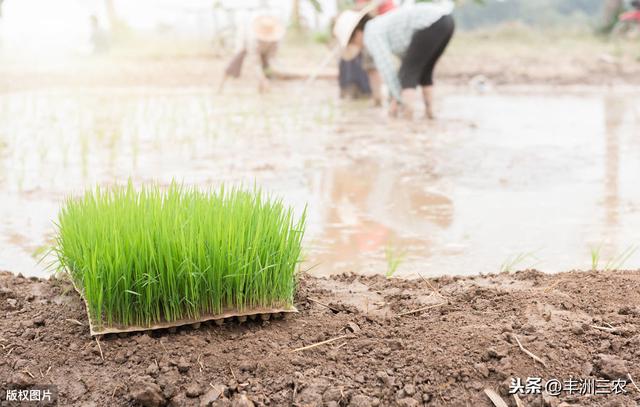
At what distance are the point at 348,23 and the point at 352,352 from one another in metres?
6.42

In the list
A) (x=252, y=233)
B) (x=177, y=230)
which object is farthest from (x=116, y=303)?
(x=252, y=233)

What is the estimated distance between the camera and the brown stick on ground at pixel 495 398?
1952 millimetres

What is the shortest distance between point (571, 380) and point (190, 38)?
1732cm

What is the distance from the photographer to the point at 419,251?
3654mm

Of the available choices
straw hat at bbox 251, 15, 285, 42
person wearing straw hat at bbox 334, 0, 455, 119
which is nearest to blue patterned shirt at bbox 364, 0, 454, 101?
person wearing straw hat at bbox 334, 0, 455, 119

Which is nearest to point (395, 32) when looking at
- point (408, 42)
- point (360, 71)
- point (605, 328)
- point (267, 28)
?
point (408, 42)

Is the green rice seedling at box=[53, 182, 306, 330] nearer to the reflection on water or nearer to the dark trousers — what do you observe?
the reflection on water

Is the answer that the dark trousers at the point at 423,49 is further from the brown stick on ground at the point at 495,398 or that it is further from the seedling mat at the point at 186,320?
the brown stick on ground at the point at 495,398

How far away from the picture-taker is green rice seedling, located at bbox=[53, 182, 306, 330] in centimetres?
224

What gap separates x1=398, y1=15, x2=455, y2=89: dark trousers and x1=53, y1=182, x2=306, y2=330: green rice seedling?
5.27 m

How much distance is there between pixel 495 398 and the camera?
197cm

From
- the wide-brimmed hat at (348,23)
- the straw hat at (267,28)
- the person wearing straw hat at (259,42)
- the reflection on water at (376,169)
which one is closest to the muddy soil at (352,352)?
the reflection on water at (376,169)

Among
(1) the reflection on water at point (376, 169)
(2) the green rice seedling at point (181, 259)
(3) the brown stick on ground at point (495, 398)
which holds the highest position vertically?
(2) the green rice seedling at point (181, 259)

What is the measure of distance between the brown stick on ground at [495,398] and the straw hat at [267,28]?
8.85 m
